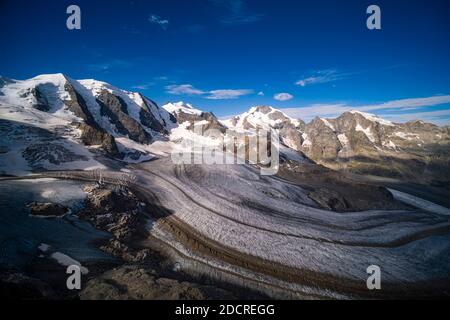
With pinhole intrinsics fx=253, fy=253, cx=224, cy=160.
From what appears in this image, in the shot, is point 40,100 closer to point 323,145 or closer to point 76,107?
point 76,107

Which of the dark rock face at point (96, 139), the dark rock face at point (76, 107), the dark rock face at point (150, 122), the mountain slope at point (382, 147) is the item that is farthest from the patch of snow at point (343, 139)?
the dark rock face at point (96, 139)

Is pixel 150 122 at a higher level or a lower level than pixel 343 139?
Result: higher

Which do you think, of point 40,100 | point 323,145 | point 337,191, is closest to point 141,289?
point 337,191

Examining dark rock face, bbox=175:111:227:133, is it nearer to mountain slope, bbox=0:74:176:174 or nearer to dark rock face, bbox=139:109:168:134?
mountain slope, bbox=0:74:176:174

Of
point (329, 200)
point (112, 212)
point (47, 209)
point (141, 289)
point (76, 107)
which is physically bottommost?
point (329, 200)
